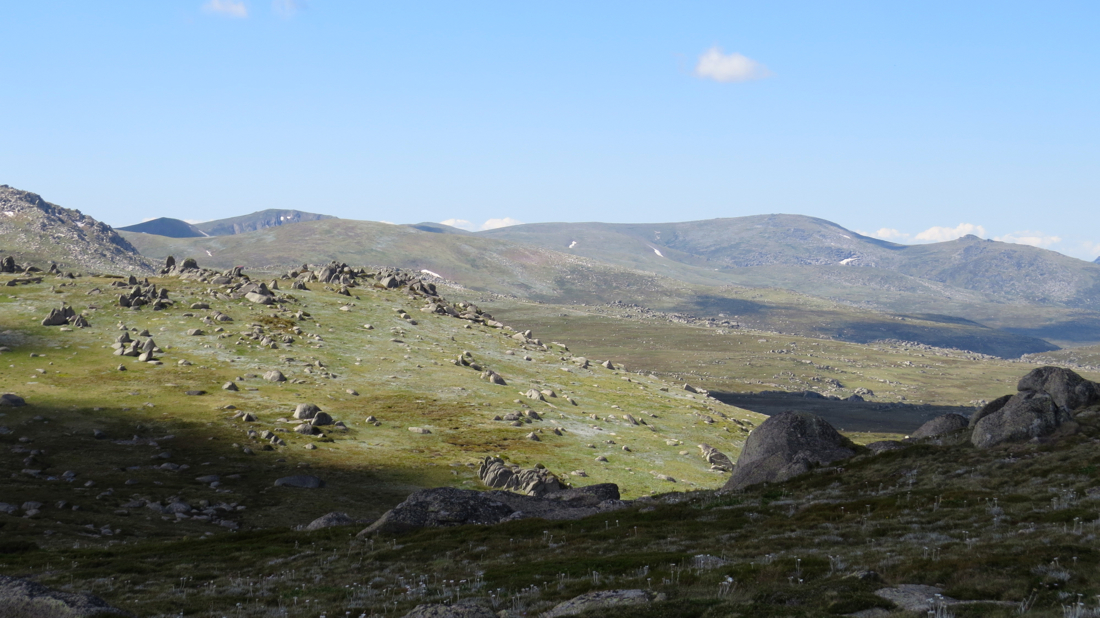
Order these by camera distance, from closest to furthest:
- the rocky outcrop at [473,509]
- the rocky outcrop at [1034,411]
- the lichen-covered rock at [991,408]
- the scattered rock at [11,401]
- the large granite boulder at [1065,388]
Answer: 1. the rocky outcrop at [473,509]
2. the rocky outcrop at [1034,411]
3. the large granite boulder at [1065,388]
4. the lichen-covered rock at [991,408]
5. the scattered rock at [11,401]

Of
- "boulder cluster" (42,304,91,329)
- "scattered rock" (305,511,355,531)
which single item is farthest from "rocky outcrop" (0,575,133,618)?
"boulder cluster" (42,304,91,329)

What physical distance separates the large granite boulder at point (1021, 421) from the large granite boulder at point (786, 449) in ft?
46.6

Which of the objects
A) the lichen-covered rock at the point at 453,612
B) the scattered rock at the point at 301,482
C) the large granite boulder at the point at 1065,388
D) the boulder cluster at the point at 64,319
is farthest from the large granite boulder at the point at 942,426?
the boulder cluster at the point at 64,319

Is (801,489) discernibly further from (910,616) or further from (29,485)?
(29,485)

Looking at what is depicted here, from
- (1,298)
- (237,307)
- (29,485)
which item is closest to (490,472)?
(29,485)

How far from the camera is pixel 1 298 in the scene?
144 m

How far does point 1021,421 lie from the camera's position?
67.9 metres

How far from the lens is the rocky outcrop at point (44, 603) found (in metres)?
27.6

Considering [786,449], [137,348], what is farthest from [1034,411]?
[137,348]

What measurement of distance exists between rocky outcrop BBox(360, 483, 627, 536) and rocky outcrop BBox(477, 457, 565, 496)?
14408 millimetres

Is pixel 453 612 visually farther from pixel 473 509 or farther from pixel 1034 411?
pixel 1034 411

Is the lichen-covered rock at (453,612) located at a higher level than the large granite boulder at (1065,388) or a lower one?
lower

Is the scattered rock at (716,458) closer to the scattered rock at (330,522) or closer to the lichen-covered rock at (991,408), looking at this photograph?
the lichen-covered rock at (991,408)

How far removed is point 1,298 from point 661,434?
4763 inches
